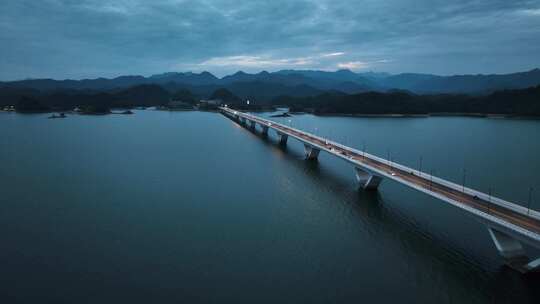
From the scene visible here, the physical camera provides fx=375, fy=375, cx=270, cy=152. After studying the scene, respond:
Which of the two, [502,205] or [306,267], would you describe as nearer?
[306,267]

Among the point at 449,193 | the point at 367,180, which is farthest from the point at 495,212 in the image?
the point at 367,180

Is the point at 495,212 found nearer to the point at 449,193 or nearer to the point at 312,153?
the point at 449,193

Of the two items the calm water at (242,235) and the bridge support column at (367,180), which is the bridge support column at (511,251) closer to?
the calm water at (242,235)

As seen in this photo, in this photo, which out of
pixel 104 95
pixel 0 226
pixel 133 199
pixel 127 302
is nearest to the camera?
pixel 127 302

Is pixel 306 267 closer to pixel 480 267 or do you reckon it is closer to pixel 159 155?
pixel 480 267

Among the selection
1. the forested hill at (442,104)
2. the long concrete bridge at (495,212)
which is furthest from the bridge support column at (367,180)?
the forested hill at (442,104)

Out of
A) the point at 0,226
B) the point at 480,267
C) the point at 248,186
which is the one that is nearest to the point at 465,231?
the point at 480,267
